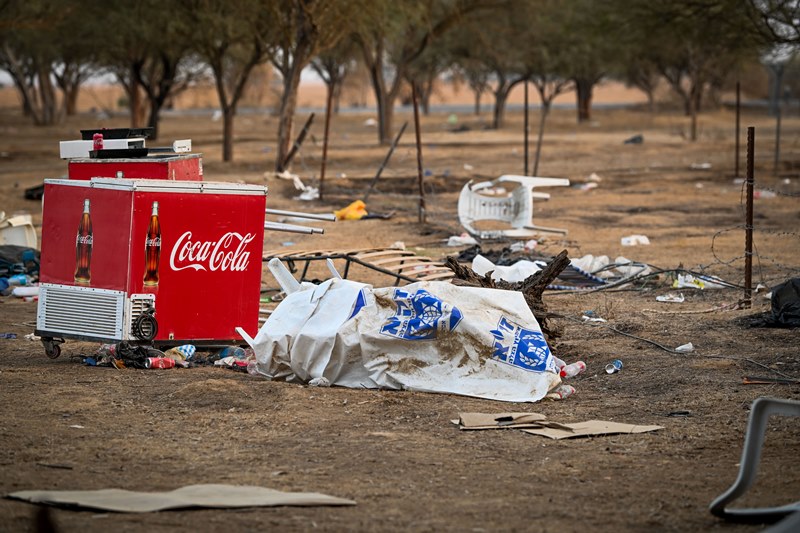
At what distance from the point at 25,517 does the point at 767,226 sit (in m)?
14.5

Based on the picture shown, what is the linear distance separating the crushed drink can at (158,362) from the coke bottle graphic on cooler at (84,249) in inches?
28.5

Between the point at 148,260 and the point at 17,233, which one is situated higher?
the point at 148,260

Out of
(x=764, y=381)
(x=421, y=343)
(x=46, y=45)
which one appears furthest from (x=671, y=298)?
(x=46, y=45)

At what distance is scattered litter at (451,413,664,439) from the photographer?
591cm

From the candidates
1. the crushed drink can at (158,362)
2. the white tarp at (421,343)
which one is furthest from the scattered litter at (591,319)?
the crushed drink can at (158,362)

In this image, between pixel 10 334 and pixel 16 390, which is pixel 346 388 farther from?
pixel 10 334

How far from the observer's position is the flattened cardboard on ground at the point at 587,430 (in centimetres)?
587

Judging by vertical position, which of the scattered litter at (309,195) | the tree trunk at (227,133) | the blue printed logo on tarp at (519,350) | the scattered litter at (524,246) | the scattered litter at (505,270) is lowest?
the blue printed logo on tarp at (519,350)

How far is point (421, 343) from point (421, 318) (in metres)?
0.17

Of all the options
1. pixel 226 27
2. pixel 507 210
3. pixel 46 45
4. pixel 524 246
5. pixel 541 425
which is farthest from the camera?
pixel 46 45

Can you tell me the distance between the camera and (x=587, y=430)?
19.5 ft

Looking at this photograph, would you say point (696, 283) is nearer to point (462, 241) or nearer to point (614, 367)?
point (614, 367)

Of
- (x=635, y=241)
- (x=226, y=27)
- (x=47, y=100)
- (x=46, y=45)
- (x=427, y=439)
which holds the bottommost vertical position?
(x=427, y=439)

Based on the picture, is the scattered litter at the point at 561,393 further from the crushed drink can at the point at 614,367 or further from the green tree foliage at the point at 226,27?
the green tree foliage at the point at 226,27
